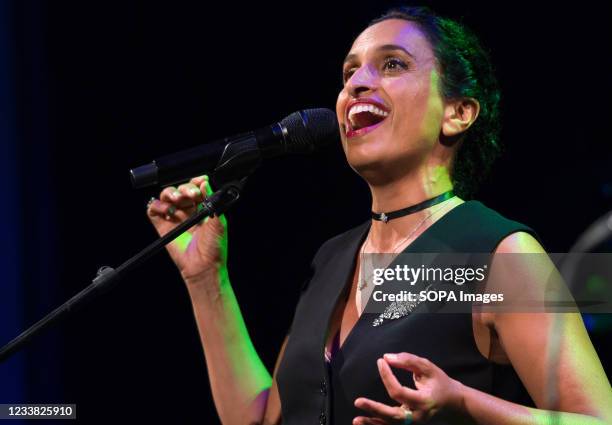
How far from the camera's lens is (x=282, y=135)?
64.3 inches

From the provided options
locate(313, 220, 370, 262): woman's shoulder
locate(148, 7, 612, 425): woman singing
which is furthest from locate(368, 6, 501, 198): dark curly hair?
locate(313, 220, 370, 262): woman's shoulder

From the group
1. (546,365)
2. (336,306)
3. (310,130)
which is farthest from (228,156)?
(546,365)

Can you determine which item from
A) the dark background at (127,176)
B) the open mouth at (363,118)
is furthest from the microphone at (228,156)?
the dark background at (127,176)

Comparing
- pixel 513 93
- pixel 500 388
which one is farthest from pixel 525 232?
pixel 513 93

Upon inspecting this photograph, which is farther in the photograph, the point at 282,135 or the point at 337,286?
the point at 337,286

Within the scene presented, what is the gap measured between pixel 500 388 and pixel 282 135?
2.17 ft

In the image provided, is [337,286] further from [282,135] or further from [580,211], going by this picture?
[580,211]

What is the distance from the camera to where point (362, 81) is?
5.86 ft

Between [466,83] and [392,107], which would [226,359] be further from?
[466,83]

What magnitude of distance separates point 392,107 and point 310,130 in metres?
0.21

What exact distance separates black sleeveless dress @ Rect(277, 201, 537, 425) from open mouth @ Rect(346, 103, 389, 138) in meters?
0.26

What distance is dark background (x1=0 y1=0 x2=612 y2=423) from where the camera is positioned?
2.55m

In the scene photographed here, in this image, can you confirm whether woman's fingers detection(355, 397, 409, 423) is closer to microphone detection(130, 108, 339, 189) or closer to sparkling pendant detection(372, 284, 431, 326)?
sparkling pendant detection(372, 284, 431, 326)

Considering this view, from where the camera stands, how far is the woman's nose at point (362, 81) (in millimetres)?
1779
